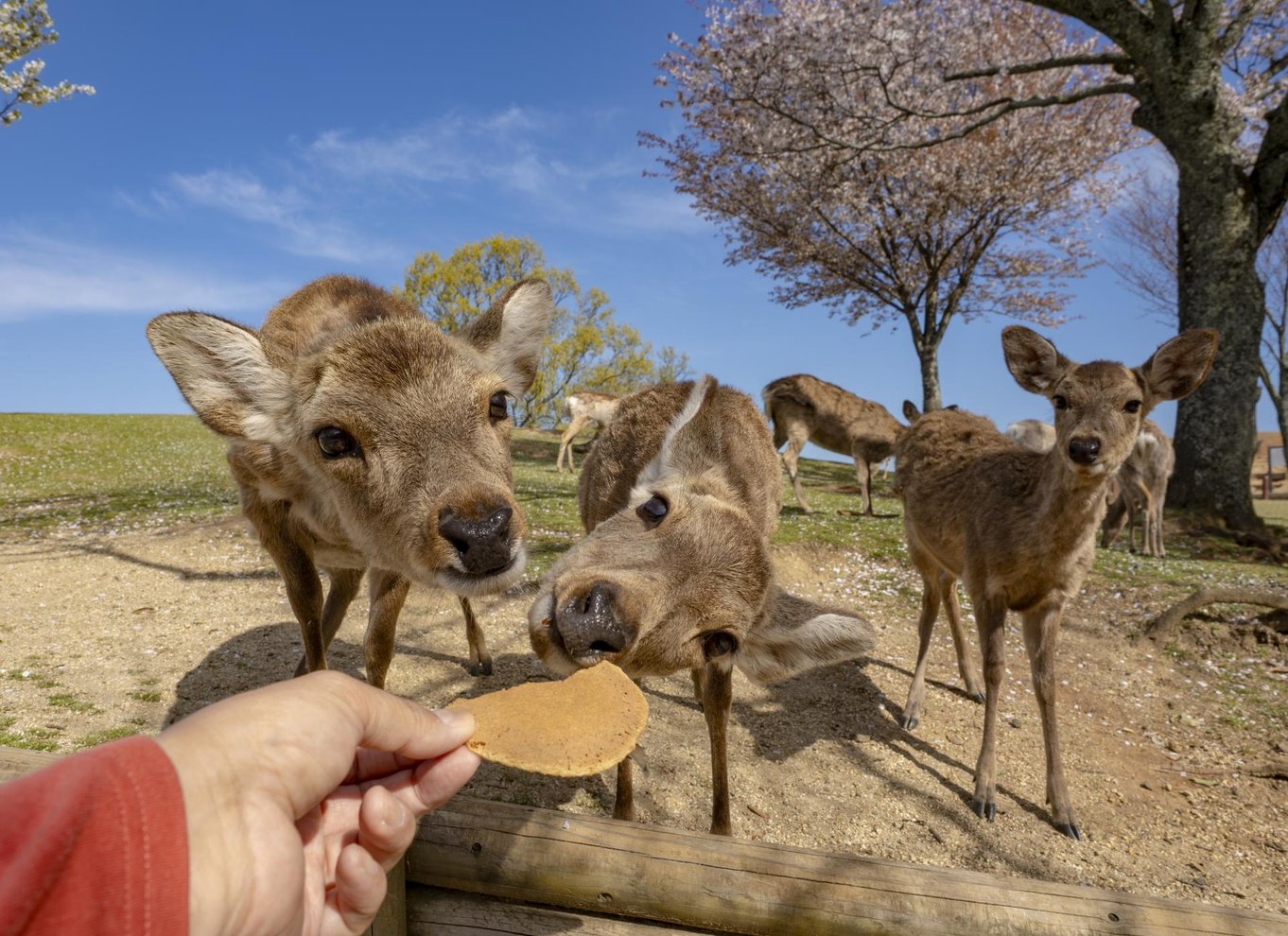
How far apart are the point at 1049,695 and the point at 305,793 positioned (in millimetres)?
4981

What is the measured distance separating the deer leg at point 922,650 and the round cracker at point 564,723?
4406 mm

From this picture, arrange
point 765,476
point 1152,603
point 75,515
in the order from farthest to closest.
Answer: point 75,515 < point 1152,603 < point 765,476

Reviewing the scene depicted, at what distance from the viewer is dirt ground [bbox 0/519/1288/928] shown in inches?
175

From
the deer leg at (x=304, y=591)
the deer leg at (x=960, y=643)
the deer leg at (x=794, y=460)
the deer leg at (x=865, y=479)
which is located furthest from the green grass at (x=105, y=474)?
the deer leg at (x=865, y=479)

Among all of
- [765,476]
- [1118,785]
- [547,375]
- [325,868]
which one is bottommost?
[1118,785]

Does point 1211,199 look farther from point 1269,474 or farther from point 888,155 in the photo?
point 1269,474

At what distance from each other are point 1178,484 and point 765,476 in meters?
12.2

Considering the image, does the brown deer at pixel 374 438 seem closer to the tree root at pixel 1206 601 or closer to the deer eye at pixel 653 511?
the deer eye at pixel 653 511

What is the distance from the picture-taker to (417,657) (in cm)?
633

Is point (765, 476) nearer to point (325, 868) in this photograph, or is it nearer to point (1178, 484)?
point (325, 868)

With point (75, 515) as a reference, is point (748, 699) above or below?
below

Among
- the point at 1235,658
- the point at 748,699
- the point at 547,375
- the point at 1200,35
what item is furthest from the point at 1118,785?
the point at 547,375

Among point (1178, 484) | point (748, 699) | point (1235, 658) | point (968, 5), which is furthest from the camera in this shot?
point (968, 5)

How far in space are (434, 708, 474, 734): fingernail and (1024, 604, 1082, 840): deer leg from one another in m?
4.30
